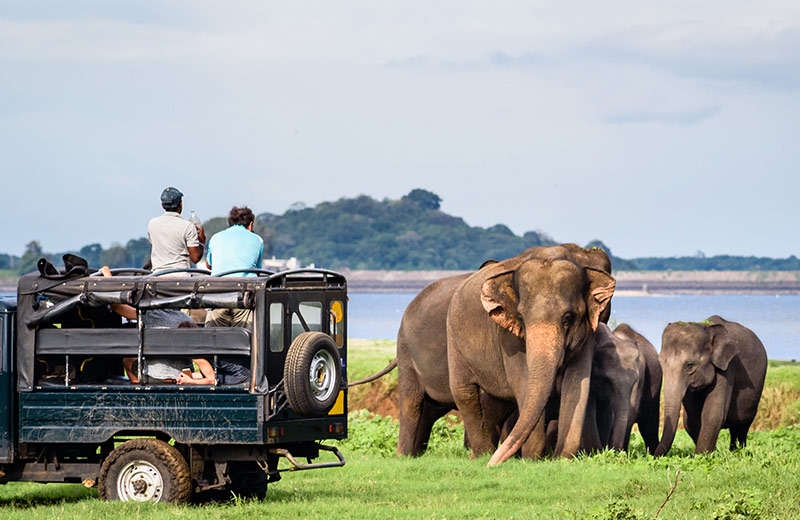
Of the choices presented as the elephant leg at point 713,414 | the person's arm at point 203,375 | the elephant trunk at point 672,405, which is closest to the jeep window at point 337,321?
the person's arm at point 203,375

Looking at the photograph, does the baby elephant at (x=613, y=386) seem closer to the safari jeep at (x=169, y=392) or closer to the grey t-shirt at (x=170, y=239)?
the safari jeep at (x=169, y=392)

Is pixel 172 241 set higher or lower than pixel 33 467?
higher

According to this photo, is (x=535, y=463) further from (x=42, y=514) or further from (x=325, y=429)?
(x=42, y=514)

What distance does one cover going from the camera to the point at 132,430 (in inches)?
513

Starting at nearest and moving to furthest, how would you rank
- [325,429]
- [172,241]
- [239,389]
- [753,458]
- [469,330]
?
[239,389] → [325,429] → [172,241] → [753,458] → [469,330]

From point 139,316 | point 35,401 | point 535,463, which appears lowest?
point 535,463

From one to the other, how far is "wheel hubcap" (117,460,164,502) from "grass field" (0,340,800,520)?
0.32 meters

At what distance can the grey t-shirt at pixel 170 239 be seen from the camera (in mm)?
14430

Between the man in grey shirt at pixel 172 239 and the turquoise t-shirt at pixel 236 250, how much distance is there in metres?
0.23

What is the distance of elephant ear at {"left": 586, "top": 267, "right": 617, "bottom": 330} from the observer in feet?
54.2

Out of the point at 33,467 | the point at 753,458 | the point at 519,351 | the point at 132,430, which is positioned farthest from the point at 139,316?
the point at 753,458

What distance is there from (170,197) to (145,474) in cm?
318

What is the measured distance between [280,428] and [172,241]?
2771 mm

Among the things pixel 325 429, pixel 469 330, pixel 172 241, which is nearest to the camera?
pixel 325 429
